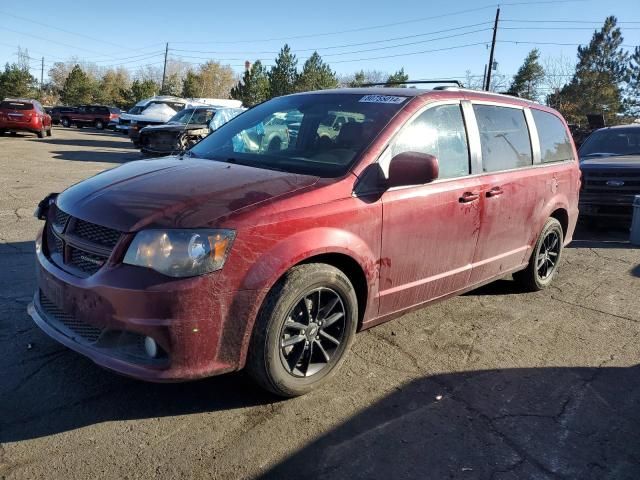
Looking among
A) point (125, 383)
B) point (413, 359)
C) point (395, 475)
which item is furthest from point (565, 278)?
point (125, 383)

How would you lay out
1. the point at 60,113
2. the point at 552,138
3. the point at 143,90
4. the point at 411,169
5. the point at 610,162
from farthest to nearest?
the point at 143,90 → the point at 60,113 → the point at 610,162 → the point at 552,138 → the point at 411,169

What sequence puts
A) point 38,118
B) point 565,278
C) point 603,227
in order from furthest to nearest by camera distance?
point 38,118, point 603,227, point 565,278

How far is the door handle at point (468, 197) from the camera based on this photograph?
405 centimetres

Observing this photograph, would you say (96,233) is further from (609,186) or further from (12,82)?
(12,82)

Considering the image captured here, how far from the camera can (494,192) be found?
438cm

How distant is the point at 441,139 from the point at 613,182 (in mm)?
6293

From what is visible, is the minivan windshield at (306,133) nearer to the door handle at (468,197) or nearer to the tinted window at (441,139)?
the tinted window at (441,139)

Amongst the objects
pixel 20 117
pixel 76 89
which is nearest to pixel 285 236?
pixel 20 117

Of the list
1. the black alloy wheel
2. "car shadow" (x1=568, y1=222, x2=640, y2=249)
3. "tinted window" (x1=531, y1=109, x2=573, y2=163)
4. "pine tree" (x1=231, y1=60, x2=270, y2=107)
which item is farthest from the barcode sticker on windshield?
"pine tree" (x1=231, y1=60, x2=270, y2=107)

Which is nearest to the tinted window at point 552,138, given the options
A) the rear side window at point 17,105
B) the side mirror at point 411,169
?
the side mirror at point 411,169

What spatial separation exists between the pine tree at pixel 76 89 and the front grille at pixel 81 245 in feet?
218

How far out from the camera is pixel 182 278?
2.69 m

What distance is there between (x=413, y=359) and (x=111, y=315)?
211cm

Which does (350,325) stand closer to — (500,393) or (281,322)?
(281,322)
